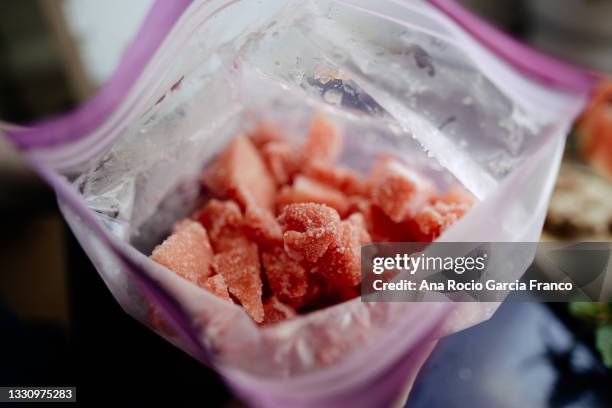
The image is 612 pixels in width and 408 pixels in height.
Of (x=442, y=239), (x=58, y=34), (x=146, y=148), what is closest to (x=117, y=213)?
(x=146, y=148)

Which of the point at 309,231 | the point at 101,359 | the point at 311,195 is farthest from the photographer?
the point at 101,359

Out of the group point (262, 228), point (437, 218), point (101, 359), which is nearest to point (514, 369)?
point (437, 218)

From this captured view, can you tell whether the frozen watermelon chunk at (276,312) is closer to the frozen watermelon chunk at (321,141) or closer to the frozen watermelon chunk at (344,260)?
the frozen watermelon chunk at (344,260)

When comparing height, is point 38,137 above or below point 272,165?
above

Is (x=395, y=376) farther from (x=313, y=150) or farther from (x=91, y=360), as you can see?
A: (x=91, y=360)

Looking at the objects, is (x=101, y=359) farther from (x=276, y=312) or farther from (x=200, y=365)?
(x=276, y=312)

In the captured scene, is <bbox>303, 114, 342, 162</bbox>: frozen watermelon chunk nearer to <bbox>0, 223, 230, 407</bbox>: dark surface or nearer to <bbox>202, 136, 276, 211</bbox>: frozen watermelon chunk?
<bbox>202, 136, 276, 211</bbox>: frozen watermelon chunk
